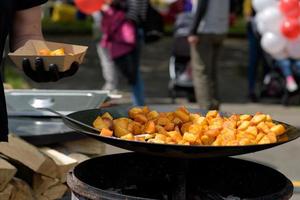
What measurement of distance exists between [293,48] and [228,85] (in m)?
3.58

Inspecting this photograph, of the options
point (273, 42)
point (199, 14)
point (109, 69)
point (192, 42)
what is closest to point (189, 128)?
point (199, 14)

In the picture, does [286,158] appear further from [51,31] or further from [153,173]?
[51,31]

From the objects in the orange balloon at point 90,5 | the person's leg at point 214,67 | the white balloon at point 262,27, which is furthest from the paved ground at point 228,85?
the white balloon at point 262,27

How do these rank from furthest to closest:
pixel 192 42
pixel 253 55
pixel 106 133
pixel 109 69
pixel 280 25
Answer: pixel 253 55
pixel 280 25
pixel 109 69
pixel 192 42
pixel 106 133

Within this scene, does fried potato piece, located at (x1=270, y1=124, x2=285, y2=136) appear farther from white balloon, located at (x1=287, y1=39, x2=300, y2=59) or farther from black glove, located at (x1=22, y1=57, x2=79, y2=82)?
white balloon, located at (x1=287, y1=39, x2=300, y2=59)

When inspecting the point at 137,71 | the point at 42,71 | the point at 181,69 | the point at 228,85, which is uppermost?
the point at 42,71

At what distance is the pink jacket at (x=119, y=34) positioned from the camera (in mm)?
8047

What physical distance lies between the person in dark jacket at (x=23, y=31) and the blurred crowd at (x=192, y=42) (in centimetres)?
417

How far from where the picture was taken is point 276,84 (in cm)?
1041

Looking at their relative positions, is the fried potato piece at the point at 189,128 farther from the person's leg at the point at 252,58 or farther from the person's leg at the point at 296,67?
the person's leg at the point at 252,58

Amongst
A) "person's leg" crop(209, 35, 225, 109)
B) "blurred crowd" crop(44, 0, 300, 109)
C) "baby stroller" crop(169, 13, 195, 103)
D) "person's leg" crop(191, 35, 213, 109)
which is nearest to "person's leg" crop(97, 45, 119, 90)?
"blurred crowd" crop(44, 0, 300, 109)

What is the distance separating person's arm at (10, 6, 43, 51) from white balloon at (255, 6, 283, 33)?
5.63 m

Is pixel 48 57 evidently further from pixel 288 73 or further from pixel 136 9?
pixel 288 73

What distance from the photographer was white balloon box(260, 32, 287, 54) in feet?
29.2
